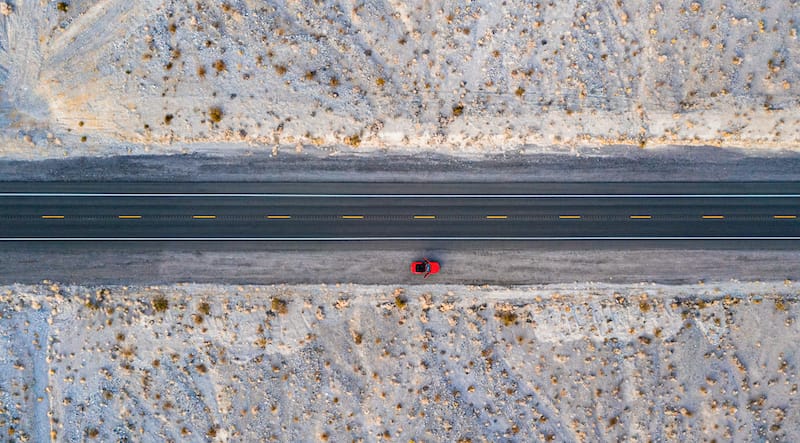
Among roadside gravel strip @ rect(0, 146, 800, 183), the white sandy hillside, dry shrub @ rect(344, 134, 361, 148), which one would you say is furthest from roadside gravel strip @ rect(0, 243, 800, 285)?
the white sandy hillside

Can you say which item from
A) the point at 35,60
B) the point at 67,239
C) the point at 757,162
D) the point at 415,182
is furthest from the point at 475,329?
the point at 35,60

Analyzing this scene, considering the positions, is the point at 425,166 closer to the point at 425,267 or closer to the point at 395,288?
the point at 425,267

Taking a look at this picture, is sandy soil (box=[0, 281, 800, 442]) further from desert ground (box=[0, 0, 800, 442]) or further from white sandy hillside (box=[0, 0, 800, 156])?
white sandy hillside (box=[0, 0, 800, 156])

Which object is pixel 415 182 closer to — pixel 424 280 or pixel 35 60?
pixel 424 280

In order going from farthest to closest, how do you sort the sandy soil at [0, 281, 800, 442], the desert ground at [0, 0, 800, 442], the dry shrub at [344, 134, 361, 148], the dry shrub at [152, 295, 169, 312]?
the sandy soil at [0, 281, 800, 442] < the dry shrub at [152, 295, 169, 312] < the dry shrub at [344, 134, 361, 148] < the desert ground at [0, 0, 800, 442]

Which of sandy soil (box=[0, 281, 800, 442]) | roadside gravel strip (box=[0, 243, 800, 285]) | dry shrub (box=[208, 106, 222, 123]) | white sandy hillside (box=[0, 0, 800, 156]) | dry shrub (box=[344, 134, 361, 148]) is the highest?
white sandy hillside (box=[0, 0, 800, 156])

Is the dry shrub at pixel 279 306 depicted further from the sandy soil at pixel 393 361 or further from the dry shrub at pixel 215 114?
the dry shrub at pixel 215 114
